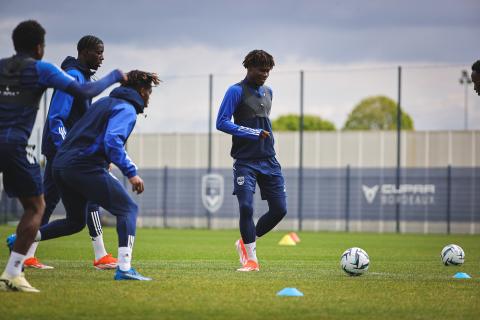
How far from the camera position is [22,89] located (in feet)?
25.0

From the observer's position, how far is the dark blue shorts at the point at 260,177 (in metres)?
10.8

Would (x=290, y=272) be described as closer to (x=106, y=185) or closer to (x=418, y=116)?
(x=106, y=185)

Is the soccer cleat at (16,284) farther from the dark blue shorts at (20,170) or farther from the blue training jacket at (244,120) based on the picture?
the blue training jacket at (244,120)

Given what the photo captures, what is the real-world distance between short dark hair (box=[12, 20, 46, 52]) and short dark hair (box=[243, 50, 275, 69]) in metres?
3.56

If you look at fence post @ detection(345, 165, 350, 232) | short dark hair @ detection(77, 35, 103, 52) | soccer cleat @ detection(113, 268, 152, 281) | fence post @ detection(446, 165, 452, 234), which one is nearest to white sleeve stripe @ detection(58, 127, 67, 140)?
short dark hair @ detection(77, 35, 103, 52)

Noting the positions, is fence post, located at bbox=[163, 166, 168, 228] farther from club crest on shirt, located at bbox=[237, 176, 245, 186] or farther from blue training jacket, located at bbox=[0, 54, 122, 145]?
blue training jacket, located at bbox=[0, 54, 122, 145]

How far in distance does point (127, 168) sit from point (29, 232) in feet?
3.76

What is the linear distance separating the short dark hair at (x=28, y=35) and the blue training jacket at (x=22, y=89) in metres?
0.09

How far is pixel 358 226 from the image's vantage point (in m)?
36.1

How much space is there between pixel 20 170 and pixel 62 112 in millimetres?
2543

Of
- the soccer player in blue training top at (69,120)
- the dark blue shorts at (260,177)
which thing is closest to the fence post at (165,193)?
the dark blue shorts at (260,177)

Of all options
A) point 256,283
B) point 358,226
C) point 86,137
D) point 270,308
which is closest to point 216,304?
→ point 270,308

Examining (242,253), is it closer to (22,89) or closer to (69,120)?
(69,120)

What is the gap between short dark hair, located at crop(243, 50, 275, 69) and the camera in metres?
10.8
